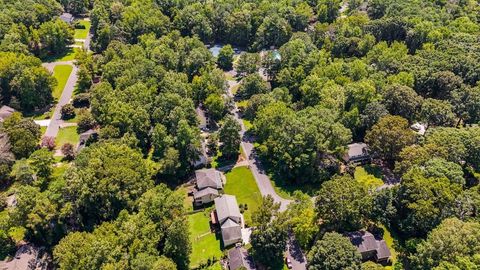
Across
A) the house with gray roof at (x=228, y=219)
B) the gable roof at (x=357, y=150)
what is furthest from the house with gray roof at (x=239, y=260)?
the gable roof at (x=357, y=150)

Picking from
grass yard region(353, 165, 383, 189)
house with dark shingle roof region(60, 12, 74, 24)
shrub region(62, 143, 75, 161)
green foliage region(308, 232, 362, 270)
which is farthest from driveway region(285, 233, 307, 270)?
house with dark shingle roof region(60, 12, 74, 24)

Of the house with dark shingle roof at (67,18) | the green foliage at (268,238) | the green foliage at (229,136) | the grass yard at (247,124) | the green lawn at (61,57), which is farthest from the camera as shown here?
the house with dark shingle roof at (67,18)

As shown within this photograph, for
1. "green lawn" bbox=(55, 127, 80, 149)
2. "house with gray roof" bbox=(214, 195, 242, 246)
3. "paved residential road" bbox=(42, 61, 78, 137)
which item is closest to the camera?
"house with gray roof" bbox=(214, 195, 242, 246)

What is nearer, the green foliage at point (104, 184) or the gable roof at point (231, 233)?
the green foliage at point (104, 184)

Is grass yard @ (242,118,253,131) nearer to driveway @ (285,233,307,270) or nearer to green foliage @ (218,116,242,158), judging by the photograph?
green foliage @ (218,116,242,158)

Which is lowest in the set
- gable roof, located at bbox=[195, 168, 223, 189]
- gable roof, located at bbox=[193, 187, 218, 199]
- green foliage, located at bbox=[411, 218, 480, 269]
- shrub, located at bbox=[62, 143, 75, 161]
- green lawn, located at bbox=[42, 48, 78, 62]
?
green lawn, located at bbox=[42, 48, 78, 62]

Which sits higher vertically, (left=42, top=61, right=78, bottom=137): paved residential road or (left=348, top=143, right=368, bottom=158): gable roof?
(left=348, top=143, right=368, bottom=158): gable roof

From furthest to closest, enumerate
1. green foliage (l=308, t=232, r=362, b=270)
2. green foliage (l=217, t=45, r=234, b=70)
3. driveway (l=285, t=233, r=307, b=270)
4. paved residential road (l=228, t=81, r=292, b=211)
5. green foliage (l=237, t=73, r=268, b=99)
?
green foliage (l=217, t=45, r=234, b=70)
green foliage (l=237, t=73, r=268, b=99)
paved residential road (l=228, t=81, r=292, b=211)
driveway (l=285, t=233, r=307, b=270)
green foliage (l=308, t=232, r=362, b=270)

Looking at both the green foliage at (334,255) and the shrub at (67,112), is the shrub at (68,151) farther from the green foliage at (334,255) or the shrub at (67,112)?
the green foliage at (334,255)
